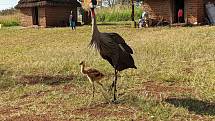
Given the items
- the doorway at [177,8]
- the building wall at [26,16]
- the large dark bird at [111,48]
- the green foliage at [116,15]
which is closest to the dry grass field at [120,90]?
the large dark bird at [111,48]

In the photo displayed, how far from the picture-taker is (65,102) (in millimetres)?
9586

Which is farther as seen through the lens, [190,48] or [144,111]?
[190,48]

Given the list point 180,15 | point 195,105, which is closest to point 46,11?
point 180,15

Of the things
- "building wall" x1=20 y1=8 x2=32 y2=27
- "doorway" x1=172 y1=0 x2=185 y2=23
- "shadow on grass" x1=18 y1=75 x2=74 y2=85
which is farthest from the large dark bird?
"building wall" x1=20 y1=8 x2=32 y2=27

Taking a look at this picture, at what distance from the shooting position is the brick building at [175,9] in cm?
3409

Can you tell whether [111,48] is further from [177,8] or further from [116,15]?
[116,15]

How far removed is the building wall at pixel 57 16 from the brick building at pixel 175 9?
1112 cm

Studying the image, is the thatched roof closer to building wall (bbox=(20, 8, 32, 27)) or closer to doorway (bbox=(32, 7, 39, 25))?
building wall (bbox=(20, 8, 32, 27))

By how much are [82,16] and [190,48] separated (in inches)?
1318

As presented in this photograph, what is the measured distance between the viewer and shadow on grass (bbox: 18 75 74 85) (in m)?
12.0

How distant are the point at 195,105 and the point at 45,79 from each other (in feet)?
16.5

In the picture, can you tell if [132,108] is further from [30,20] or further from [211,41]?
[30,20]

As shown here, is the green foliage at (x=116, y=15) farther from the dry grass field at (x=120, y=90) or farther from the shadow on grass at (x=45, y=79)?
the shadow on grass at (x=45, y=79)

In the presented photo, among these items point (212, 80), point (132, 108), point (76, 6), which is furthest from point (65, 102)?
point (76, 6)
